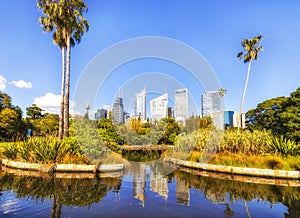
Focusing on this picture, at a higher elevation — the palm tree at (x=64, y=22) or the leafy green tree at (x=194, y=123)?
the palm tree at (x=64, y=22)

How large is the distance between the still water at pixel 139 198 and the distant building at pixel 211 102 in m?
8.18

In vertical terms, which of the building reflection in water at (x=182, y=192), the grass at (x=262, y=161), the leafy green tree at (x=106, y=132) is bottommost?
the building reflection in water at (x=182, y=192)

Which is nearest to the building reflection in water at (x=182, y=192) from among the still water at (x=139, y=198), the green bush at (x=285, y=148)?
the still water at (x=139, y=198)

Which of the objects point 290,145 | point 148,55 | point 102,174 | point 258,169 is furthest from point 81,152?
point 290,145

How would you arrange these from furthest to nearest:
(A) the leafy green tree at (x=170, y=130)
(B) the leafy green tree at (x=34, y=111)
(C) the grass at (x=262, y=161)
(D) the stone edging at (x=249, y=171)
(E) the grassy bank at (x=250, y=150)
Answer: (B) the leafy green tree at (x=34, y=111), (A) the leafy green tree at (x=170, y=130), (E) the grassy bank at (x=250, y=150), (C) the grass at (x=262, y=161), (D) the stone edging at (x=249, y=171)

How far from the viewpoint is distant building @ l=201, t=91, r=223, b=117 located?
1496 centimetres

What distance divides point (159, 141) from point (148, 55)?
20293 mm

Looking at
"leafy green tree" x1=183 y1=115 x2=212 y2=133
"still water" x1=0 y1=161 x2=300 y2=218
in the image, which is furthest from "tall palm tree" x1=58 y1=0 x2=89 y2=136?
"leafy green tree" x1=183 y1=115 x2=212 y2=133

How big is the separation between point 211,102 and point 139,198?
40.3 ft

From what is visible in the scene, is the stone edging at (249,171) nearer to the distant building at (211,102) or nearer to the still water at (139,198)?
the still water at (139,198)

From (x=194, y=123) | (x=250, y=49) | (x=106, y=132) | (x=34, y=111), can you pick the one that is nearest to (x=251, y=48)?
(x=250, y=49)

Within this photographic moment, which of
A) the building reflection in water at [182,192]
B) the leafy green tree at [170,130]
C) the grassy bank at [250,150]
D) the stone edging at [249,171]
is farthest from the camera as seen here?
the leafy green tree at [170,130]

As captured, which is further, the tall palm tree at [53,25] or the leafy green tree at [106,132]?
the tall palm tree at [53,25]

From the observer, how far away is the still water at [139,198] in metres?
4.44
